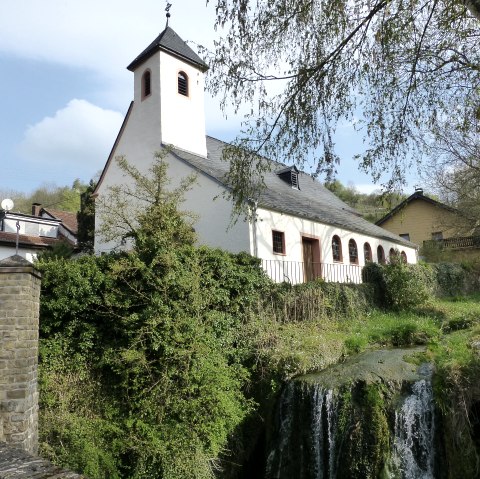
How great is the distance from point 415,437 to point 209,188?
36.3 feet

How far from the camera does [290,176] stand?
22672 mm

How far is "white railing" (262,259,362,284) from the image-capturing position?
15978 mm

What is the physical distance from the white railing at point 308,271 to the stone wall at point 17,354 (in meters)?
8.68

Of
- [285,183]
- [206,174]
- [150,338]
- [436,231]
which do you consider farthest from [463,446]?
[436,231]

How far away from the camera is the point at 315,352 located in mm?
10219

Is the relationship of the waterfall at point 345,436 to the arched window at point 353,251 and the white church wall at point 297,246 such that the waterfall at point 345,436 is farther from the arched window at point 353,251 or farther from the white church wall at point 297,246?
the arched window at point 353,251

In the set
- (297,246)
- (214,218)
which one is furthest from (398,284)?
(214,218)

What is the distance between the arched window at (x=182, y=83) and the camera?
19.9 m

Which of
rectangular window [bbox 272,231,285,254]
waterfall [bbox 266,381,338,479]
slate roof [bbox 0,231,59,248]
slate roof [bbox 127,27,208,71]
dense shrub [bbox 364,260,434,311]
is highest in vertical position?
slate roof [bbox 127,27,208,71]

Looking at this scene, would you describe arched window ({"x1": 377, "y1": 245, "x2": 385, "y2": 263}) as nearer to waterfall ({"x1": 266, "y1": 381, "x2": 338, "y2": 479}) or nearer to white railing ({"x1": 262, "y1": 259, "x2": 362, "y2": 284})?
white railing ({"x1": 262, "y1": 259, "x2": 362, "y2": 284})

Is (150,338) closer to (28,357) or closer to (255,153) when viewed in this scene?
(28,357)

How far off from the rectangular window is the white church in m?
0.04

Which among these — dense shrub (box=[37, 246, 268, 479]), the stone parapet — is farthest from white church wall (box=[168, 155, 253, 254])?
the stone parapet

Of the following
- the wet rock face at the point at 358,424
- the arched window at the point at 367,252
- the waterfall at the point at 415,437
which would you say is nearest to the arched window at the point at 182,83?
the arched window at the point at 367,252
